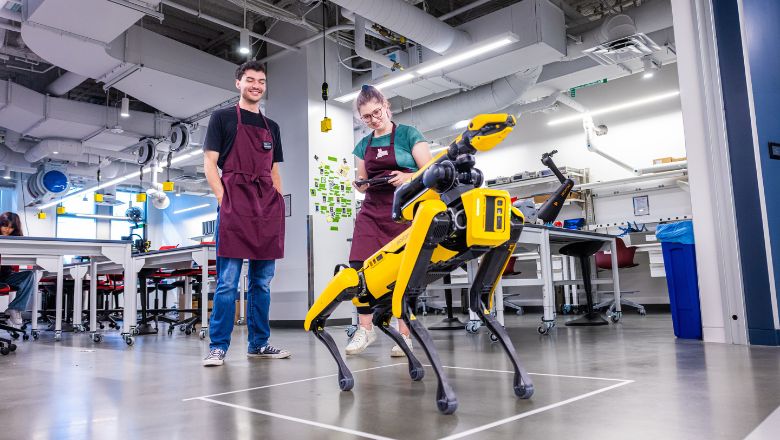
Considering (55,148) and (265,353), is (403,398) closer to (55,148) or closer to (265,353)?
(265,353)

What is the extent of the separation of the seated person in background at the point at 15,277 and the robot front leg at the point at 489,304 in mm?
4662

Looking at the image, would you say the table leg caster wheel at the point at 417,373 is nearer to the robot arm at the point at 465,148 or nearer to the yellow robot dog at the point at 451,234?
the yellow robot dog at the point at 451,234

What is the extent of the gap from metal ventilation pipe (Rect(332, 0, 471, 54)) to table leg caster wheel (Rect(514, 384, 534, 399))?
406 centimetres

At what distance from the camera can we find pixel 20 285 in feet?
18.0

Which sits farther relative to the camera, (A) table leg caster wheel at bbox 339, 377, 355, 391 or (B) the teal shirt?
(B) the teal shirt

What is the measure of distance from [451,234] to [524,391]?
1.58ft

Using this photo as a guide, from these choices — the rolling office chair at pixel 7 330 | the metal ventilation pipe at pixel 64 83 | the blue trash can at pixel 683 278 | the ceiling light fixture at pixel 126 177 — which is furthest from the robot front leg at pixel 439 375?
the ceiling light fixture at pixel 126 177

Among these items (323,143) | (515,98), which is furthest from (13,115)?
(515,98)

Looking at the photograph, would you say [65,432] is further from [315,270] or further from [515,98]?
[515,98]

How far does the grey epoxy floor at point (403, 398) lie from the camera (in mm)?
1249

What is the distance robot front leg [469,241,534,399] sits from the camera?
152 cm

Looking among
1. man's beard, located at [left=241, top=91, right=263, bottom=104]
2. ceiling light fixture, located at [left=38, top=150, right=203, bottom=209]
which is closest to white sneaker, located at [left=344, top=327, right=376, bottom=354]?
man's beard, located at [left=241, top=91, right=263, bottom=104]

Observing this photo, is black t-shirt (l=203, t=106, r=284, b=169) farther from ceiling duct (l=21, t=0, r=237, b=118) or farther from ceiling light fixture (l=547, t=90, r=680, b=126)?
ceiling light fixture (l=547, t=90, r=680, b=126)

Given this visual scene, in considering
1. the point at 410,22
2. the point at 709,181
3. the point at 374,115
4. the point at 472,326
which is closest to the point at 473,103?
the point at 410,22
